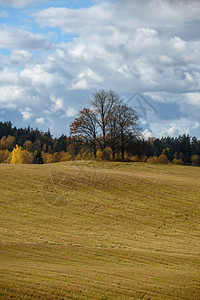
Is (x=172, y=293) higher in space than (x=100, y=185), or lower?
lower

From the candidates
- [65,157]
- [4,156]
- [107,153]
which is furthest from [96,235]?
[4,156]

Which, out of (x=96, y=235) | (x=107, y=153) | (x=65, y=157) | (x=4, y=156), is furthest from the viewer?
(x=4, y=156)

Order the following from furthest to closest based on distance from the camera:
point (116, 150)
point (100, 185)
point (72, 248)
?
point (116, 150)
point (100, 185)
point (72, 248)

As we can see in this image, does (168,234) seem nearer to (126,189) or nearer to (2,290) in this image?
(126,189)

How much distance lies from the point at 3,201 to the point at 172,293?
2190 cm

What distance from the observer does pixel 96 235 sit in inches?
1076

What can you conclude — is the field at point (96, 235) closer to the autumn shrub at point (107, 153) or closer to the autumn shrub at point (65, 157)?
the autumn shrub at point (107, 153)

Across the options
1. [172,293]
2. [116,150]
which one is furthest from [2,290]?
[116,150]

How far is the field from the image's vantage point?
16703 mm

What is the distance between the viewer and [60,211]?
109 feet

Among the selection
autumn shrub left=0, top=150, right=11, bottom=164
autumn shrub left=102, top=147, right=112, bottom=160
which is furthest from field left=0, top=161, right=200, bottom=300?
autumn shrub left=0, top=150, right=11, bottom=164

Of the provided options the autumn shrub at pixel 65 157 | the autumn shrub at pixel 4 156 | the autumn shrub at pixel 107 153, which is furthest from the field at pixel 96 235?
the autumn shrub at pixel 4 156

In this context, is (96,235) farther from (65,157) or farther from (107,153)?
(65,157)

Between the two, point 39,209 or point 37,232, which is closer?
point 37,232
